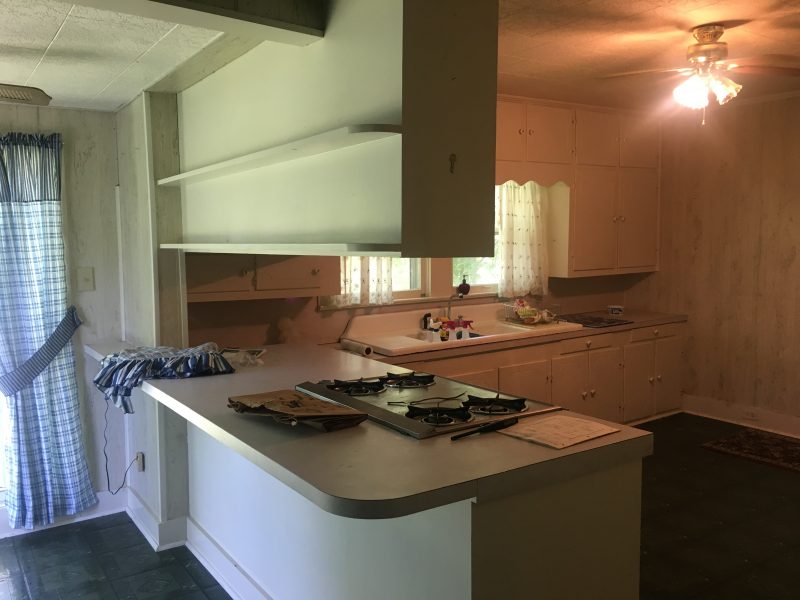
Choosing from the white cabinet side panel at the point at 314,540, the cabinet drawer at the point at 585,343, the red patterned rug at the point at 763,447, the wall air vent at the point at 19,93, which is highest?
the wall air vent at the point at 19,93

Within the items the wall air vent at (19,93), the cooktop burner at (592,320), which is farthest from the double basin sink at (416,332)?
the wall air vent at (19,93)

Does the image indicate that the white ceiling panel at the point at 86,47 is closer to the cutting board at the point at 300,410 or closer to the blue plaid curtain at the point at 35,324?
the blue plaid curtain at the point at 35,324

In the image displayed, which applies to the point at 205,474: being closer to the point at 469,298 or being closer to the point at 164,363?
the point at 164,363

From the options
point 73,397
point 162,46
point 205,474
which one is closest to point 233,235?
point 162,46

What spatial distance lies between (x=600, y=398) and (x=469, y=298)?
1165mm

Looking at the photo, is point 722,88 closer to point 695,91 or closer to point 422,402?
point 695,91

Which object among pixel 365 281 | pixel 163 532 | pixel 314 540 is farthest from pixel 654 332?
pixel 163 532

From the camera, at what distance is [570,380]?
455 cm

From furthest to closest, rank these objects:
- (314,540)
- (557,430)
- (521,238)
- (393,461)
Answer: (521,238) < (314,540) < (557,430) < (393,461)

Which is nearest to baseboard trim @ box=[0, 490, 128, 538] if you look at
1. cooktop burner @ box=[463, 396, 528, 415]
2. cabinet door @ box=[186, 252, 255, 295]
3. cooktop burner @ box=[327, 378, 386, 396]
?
cabinet door @ box=[186, 252, 255, 295]

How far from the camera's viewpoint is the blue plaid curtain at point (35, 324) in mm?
3408

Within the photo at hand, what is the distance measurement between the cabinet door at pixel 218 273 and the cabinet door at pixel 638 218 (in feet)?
10.1

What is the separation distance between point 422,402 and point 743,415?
3.76 meters

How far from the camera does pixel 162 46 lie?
2.51 meters
